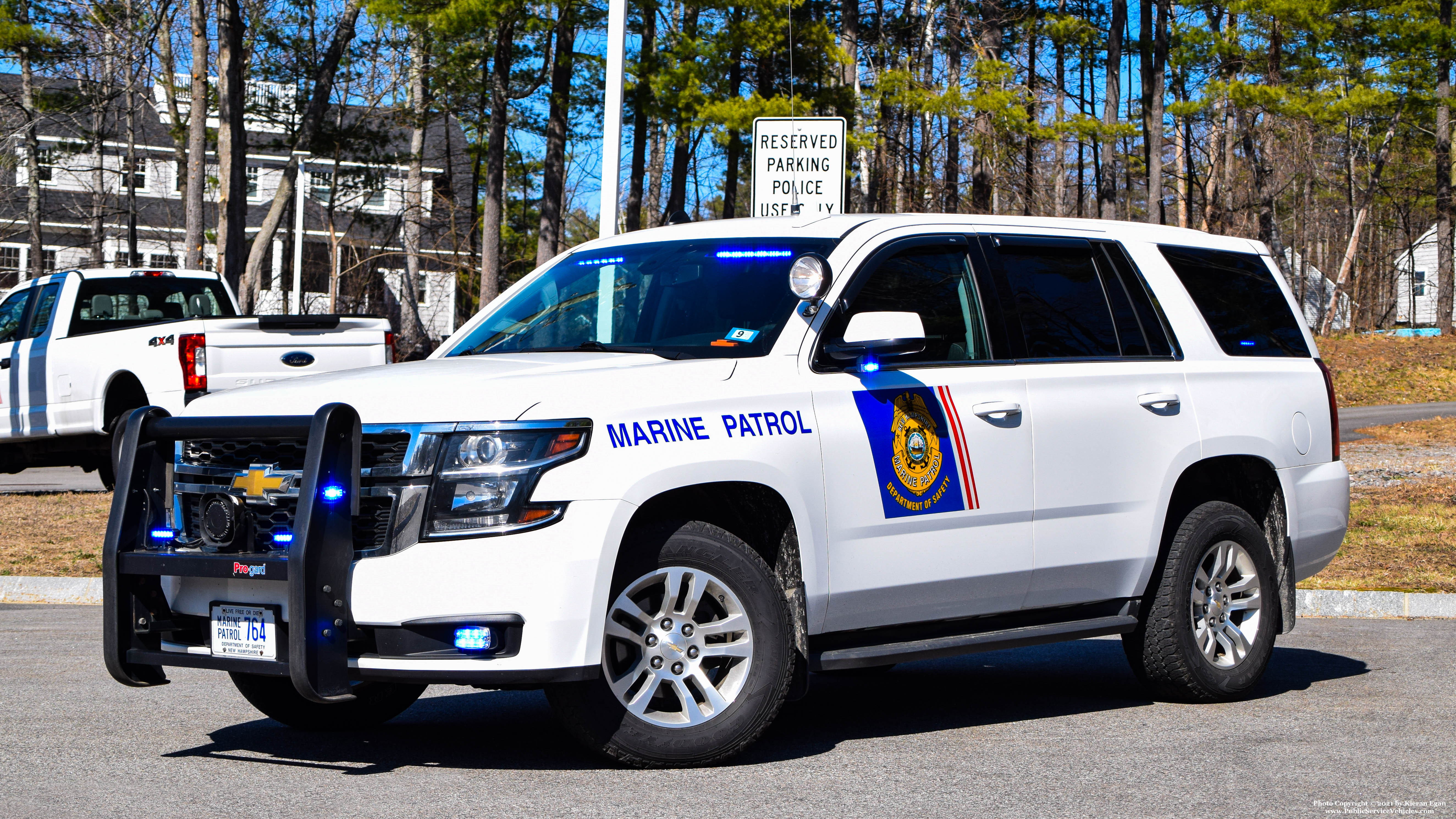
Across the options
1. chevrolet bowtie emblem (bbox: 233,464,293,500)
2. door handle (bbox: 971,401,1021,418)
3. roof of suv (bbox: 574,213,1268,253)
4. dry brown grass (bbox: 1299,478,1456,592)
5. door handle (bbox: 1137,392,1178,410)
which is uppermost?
roof of suv (bbox: 574,213,1268,253)

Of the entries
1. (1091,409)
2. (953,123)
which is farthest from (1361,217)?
(1091,409)

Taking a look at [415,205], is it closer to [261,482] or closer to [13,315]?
[13,315]

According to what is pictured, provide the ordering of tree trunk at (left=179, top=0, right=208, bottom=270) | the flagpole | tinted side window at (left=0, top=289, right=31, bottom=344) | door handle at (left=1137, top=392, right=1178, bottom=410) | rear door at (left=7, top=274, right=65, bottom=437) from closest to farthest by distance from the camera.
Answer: door handle at (left=1137, top=392, right=1178, bottom=410), the flagpole, rear door at (left=7, top=274, right=65, bottom=437), tinted side window at (left=0, top=289, right=31, bottom=344), tree trunk at (left=179, top=0, right=208, bottom=270)

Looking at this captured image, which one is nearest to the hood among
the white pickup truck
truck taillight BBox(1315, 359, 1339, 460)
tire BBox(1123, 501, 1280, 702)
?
tire BBox(1123, 501, 1280, 702)

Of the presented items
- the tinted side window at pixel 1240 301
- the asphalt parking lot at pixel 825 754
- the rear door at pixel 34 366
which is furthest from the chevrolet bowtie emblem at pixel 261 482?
the rear door at pixel 34 366

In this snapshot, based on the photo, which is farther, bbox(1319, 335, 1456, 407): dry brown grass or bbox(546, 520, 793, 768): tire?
bbox(1319, 335, 1456, 407): dry brown grass

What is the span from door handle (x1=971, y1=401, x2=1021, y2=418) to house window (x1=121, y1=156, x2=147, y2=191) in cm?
4141

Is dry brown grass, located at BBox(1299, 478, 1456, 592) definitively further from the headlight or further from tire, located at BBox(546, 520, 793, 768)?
the headlight

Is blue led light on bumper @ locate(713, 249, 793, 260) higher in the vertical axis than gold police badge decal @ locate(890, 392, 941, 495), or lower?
higher

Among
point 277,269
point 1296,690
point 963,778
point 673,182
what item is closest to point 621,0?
point 1296,690

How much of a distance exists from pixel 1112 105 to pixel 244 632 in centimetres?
3624

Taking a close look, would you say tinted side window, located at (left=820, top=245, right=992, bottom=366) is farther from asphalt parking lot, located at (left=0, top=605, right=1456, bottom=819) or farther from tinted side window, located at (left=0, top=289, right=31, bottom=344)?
tinted side window, located at (left=0, top=289, right=31, bottom=344)

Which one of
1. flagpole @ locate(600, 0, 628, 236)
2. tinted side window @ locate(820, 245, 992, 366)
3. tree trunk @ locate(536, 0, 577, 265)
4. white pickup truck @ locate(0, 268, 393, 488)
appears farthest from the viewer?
tree trunk @ locate(536, 0, 577, 265)

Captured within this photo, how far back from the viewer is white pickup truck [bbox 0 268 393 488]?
13.8 meters
